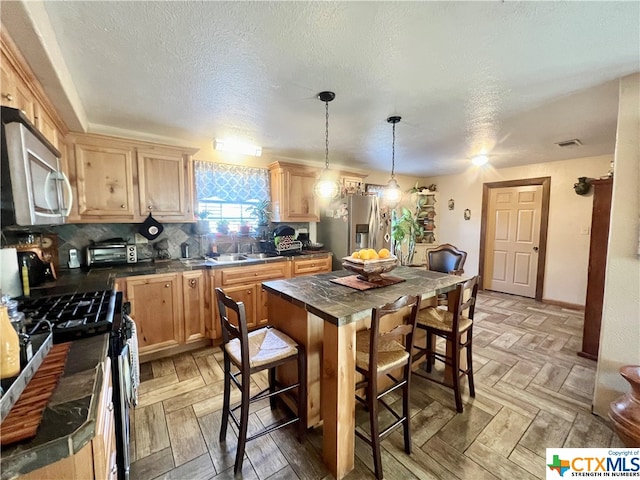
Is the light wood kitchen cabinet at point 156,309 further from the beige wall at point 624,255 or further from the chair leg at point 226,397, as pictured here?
the beige wall at point 624,255

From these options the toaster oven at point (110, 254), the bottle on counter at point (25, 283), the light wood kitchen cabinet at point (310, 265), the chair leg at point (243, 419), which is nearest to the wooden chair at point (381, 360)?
the chair leg at point (243, 419)

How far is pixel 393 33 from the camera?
1.38m

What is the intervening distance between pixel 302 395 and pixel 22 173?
1743 mm

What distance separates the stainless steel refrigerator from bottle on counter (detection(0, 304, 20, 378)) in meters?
3.16

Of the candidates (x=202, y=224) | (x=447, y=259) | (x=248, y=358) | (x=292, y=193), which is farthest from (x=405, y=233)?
(x=248, y=358)

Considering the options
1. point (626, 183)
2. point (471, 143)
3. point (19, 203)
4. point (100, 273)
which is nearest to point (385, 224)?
point (471, 143)

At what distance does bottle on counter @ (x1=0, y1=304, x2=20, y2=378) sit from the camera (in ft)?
2.48

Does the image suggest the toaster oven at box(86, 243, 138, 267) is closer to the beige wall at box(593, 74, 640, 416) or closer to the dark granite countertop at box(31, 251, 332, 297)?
the dark granite countertop at box(31, 251, 332, 297)

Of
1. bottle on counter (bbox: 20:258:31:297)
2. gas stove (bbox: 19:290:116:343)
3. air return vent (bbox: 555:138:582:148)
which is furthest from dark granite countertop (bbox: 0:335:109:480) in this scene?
air return vent (bbox: 555:138:582:148)

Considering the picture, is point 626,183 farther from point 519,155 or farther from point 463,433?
point 519,155

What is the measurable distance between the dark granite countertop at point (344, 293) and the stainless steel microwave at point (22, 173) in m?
1.26

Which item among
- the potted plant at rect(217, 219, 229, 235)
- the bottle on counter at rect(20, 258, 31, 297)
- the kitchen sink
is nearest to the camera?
the bottle on counter at rect(20, 258, 31, 297)

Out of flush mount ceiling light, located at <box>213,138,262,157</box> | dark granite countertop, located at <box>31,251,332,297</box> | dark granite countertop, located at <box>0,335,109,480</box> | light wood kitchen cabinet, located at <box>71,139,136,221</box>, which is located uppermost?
flush mount ceiling light, located at <box>213,138,262,157</box>

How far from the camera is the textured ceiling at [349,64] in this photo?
1.25m
